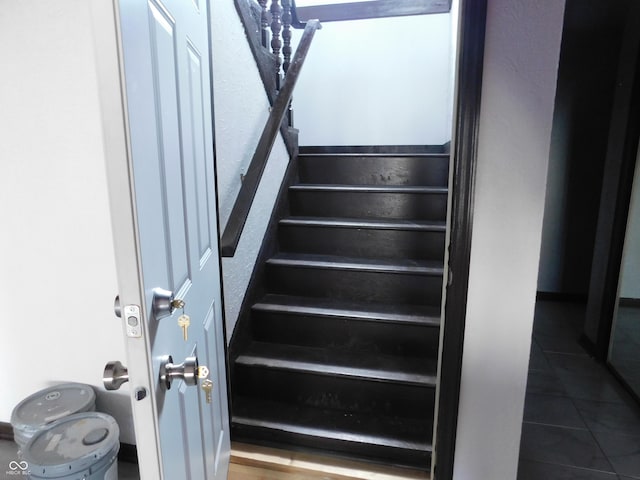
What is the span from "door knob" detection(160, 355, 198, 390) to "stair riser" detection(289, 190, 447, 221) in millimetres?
1813

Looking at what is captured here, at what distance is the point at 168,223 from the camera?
2.52ft

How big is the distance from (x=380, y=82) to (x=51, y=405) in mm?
3045

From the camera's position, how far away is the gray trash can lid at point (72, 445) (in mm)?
1229

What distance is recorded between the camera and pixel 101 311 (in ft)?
5.01

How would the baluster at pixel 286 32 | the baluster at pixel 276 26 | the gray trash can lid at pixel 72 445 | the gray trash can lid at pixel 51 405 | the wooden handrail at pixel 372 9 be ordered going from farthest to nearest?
the wooden handrail at pixel 372 9, the baluster at pixel 286 32, the baluster at pixel 276 26, the gray trash can lid at pixel 51 405, the gray trash can lid at pixel 72 445

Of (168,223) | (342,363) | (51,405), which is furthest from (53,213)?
(342,363)

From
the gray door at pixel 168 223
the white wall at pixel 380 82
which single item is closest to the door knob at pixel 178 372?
the gray door at pixel 168 223

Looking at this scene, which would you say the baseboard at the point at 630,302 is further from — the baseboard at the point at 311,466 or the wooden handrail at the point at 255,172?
the wooden handrail at the point at 255,172

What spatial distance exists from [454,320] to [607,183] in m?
1.96

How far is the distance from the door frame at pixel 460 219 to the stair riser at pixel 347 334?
60 centimetres

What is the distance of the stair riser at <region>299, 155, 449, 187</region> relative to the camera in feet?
8.21

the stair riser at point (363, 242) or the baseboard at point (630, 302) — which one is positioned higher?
the stair riser at point (363, 242)

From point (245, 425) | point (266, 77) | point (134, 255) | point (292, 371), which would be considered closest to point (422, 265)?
point (292, 371)

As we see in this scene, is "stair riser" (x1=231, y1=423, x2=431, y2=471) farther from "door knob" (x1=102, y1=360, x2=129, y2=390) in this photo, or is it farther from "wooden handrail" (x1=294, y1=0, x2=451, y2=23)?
"wooden handrail" (x1=294, y1=0, x2=451, y2=23)
